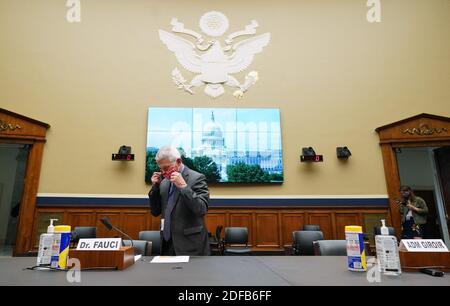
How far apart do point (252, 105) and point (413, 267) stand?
5.10 meters

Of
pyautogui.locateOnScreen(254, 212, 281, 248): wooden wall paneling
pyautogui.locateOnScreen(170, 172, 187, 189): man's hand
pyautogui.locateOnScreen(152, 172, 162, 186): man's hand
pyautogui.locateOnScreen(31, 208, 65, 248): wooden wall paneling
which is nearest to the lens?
pyautogui.locateOnScreen(170, 172, 187, 189): man's hand

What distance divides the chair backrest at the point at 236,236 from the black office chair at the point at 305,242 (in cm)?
156

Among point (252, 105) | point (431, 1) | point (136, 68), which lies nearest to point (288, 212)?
point (252, 105)

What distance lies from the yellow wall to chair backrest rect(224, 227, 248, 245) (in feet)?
3.18

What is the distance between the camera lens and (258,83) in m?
6.29

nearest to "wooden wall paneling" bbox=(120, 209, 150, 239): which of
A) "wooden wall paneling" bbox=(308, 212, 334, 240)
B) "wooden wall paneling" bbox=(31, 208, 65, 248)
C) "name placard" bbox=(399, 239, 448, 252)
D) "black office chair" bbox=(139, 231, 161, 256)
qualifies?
"wooden wall paneling" bbox=(31, 208, 65, 248)

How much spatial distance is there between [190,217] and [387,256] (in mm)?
1410

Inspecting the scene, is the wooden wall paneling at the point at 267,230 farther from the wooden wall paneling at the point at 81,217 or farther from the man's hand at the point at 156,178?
the man's hand at the point at 156,178

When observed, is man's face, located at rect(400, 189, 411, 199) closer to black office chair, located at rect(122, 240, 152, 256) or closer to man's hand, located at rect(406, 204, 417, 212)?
man's hand, located at rect(406, 204, 417, 212)

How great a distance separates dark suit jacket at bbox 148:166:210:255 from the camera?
86.0 inches

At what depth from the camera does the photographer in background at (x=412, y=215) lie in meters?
4.78

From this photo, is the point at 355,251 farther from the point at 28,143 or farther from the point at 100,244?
the point at 28,143

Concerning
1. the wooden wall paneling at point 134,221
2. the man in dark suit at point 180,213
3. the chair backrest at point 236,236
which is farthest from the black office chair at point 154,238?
the wooden wall paneling at point 134,221

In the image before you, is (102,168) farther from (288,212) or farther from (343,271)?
(343,271)
